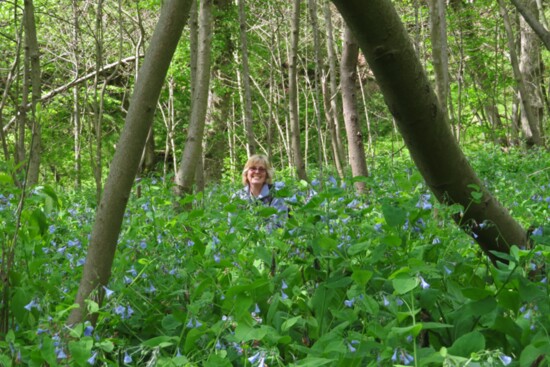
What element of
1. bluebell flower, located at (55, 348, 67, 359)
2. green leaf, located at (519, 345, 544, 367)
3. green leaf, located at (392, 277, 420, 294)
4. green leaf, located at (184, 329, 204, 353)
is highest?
green leaf, located at (392, 277, 420, 294)

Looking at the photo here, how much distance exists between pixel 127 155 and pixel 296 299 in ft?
2.07

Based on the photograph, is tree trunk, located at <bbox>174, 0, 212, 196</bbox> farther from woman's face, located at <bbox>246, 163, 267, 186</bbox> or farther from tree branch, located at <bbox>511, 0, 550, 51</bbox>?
tree branch, located at <bbox>511, 0, 550, 51</bbox>

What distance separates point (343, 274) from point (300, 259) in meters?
0.17

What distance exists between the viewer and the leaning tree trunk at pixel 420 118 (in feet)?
5.83

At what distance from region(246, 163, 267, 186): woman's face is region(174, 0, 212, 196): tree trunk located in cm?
50

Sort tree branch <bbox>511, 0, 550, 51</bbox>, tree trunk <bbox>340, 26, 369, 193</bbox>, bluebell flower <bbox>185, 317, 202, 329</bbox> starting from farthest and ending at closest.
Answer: tree trunk <bbox>340, 26, 369, 193</bbox>
tree branch <bbox>511, 0, 550, 51</bbox>
bluebell flower <bbox>185, 317, 202, 329</bbox>

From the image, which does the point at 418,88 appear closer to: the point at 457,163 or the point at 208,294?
the point at 457,163

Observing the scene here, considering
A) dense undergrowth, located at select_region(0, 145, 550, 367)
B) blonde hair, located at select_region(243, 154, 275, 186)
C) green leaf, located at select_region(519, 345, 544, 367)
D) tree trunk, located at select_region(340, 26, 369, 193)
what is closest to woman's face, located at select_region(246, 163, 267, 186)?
blonde hair, located at select_region(243, 154, 275, 186)

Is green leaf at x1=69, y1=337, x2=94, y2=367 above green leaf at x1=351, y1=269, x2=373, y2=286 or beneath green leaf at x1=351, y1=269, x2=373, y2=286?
beneath

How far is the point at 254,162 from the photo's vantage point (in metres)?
4.82

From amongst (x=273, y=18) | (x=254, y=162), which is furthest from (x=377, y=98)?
(x=254, y=162)

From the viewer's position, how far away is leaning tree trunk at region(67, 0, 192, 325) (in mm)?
1795

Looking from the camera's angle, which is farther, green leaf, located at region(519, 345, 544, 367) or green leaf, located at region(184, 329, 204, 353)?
green leaf, located at region(184, 329, 204, 353)

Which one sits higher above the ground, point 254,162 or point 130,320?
point 254,162
